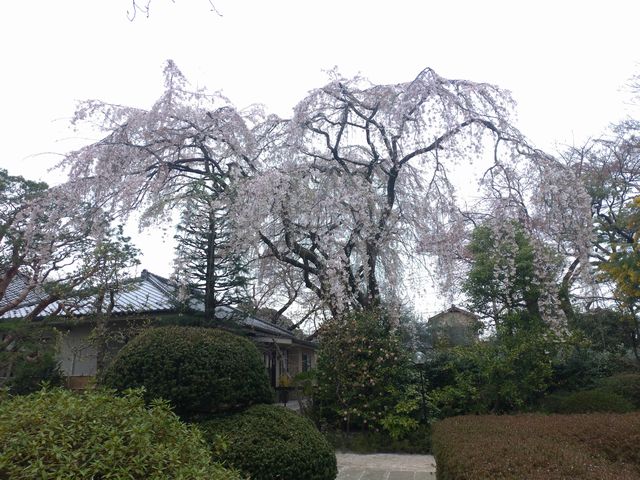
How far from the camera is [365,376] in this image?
26.5ft

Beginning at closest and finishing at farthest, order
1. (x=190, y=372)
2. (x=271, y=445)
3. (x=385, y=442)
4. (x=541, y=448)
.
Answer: (x=541, y=448), (x=271, y=445), (x=190, y=372), (x=385, y=442)

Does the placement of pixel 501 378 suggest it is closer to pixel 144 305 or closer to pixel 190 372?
pixel 190 372

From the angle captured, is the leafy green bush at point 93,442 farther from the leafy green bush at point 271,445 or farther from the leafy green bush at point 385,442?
the leafy green bush at point 385,442

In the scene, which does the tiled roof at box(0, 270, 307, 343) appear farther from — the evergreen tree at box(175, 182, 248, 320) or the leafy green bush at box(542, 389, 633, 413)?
the leafy green bush at box(542, 389, 633, 413)

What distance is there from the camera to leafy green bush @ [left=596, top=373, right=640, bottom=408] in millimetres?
7965

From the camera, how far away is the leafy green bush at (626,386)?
7965 millimetres

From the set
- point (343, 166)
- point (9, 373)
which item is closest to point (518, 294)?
point (343, 166)

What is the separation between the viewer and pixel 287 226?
7.36 m

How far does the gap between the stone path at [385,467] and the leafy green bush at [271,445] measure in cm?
231

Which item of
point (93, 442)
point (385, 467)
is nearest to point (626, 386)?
point (385, 467)

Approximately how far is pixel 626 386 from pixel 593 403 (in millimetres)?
1287

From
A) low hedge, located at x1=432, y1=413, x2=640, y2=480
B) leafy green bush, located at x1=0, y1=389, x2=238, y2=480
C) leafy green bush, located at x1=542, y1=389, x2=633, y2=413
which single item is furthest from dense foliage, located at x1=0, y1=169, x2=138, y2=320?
leafy green bush, located at x1=542, y1=389, x2=633, y2=413

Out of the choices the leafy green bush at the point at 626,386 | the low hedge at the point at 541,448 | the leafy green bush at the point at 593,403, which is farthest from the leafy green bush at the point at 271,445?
the leafy green bush at the point at 626,386

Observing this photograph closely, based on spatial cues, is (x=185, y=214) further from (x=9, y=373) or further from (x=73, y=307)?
(x=9, y=373)
